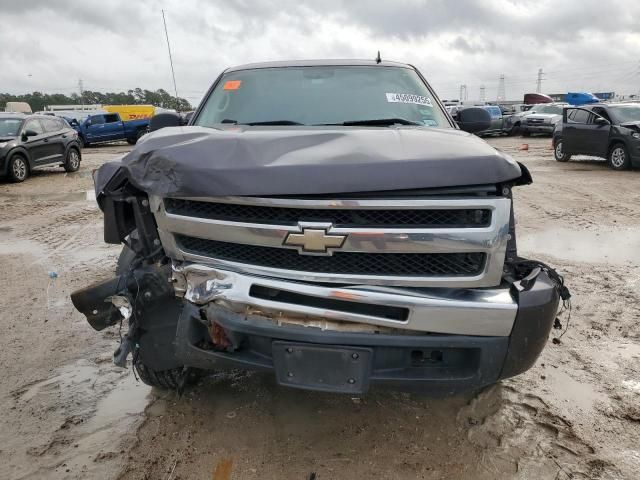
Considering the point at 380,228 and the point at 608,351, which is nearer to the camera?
the point at 380,228

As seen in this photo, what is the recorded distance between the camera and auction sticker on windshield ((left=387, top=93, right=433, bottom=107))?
3.67 meters

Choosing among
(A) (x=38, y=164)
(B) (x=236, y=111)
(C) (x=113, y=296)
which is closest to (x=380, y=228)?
(C) (x=113, y=296)

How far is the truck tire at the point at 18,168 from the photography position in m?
12.0

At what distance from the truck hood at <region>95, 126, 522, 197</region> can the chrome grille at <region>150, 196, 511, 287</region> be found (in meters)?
0.08

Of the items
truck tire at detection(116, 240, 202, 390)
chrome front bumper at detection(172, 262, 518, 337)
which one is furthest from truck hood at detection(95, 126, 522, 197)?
truck tire at detection(116, 240, 202, 390)

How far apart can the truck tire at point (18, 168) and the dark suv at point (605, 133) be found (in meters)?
13.6

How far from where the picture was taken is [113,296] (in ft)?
8.46

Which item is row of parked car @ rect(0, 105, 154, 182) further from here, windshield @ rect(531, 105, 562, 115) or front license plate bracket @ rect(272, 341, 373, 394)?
windshield @ rect(531, 105, 562, 115)

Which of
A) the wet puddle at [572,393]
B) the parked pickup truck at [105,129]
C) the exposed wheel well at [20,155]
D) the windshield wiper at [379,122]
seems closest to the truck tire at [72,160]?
the exposed wheel well at [20,155]

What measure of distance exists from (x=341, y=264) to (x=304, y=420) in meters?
1.09

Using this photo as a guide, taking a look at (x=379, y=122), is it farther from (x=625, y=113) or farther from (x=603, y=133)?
(x=625, y=113)

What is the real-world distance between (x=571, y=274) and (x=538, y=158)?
11.8 meters

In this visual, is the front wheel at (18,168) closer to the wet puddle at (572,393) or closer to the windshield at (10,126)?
the windshield at (10,126)

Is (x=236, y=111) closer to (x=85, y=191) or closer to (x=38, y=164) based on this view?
(x=85, y=191)
